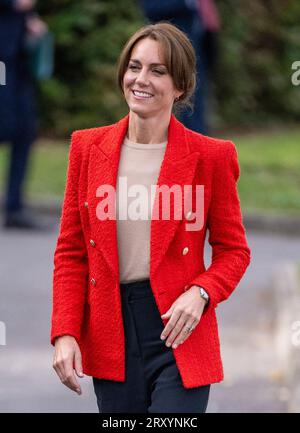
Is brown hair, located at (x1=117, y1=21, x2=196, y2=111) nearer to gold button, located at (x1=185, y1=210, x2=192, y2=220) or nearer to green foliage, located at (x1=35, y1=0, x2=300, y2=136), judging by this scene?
gold button, located at (x1=185, y1=210, x2=192, y2=220)

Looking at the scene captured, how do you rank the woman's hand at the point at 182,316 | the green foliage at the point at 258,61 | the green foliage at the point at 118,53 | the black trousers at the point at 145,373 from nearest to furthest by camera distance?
the woman's hand at the point at 182,316 < the black trousers at the point at 145,373 < the green foliage at the point at 118,53 < the green foliage at the point at 258,61

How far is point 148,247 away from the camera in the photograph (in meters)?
4.03

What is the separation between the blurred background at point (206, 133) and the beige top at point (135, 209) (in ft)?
9.19

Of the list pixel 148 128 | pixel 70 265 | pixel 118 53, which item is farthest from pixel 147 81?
pixel 118 53

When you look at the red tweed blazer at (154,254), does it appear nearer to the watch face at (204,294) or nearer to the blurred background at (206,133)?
the watch face at (204,294)

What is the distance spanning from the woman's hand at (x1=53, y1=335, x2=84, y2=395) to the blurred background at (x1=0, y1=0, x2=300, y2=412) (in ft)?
9.19

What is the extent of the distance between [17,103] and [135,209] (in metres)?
7.92

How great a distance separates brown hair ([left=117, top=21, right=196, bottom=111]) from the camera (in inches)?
158

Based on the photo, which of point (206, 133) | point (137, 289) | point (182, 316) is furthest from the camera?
point (206, 133)

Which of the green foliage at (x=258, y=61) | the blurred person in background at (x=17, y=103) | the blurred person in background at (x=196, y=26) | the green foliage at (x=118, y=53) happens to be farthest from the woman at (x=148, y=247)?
the green foliage at (x=258, y=61)

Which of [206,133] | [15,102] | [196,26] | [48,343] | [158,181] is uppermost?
[196,26]

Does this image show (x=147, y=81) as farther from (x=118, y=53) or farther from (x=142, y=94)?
(x=118, y=53)

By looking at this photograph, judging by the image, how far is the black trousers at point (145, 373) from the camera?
4.06 metres

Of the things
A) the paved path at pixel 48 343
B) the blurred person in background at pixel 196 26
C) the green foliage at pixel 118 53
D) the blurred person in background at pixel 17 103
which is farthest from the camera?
the green foliage at pixel 118 53
